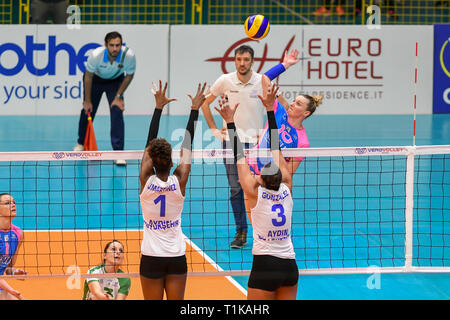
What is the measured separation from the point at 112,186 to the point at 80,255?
322 centimetres

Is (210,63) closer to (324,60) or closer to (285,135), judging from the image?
(324,60)

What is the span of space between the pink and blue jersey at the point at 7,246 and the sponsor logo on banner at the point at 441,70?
14263 mm

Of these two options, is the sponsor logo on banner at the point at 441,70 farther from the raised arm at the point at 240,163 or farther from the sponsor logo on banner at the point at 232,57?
the raised arm at the point at 240,163

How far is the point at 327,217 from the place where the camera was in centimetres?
962

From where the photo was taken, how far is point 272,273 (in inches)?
215

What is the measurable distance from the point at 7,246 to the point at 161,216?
1.54 metres

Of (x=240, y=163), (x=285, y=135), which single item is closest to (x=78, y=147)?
(x=285, y=135)

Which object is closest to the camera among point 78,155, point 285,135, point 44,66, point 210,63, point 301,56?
point 78,155

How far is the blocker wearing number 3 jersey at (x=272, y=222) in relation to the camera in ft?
18.2

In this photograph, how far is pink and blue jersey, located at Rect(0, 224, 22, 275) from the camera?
6.17 m

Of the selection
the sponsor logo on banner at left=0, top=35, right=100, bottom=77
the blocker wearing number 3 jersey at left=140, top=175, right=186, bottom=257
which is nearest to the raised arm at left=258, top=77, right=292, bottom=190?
the blocker wearing number 3 jersey at left=140, top=175, right=186, bottom=257

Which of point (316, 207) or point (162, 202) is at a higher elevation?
point (162, 202)

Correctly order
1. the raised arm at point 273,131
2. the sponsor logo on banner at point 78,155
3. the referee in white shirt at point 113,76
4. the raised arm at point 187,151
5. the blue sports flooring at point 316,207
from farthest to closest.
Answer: the referee in white shirt at point 113,76
the blue sports flooring at point 316,207
the sponsor logo on banner at point 78,155
the raised arm at point 273,131
the raised arm at point 187,151

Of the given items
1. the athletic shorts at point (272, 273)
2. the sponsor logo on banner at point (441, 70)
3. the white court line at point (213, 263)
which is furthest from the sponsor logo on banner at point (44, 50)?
the athletic shorts at point (272, 273)
